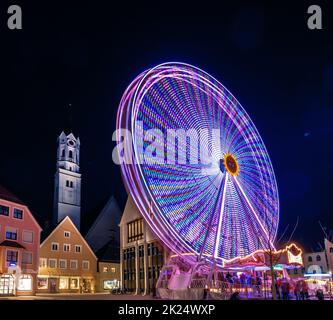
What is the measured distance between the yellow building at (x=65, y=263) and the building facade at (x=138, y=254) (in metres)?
9.06

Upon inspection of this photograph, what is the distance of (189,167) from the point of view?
30.7 meters

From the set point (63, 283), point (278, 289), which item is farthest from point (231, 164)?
point (63, 283)

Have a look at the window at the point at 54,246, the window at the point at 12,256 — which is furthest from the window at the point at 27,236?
the window at the point at 54,246

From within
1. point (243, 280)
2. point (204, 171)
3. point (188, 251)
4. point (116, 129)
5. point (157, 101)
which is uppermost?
point (157, 101)

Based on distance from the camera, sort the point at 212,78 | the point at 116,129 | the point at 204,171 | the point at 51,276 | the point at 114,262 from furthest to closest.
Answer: the point at 114,262 → the point at 51,276 → the point at 212,78 → the point at 204,171 → the point at 116,129

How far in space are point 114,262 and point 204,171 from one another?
38547 mm

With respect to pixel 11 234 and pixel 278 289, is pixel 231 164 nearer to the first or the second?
pixel 278 289

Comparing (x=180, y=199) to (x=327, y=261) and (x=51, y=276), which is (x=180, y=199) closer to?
(x=51, y=276)

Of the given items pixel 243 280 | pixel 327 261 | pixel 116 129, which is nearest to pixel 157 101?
pixel 116 129

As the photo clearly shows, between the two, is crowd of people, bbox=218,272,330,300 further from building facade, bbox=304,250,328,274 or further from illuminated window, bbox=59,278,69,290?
building facade, bbox=304,250,328,274

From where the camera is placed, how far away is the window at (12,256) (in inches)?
1807

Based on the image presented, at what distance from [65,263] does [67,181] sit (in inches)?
1010

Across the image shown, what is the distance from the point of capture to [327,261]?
69.8 metres

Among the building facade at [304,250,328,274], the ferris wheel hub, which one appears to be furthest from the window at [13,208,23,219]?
the building facade at [304,250,328,274]
